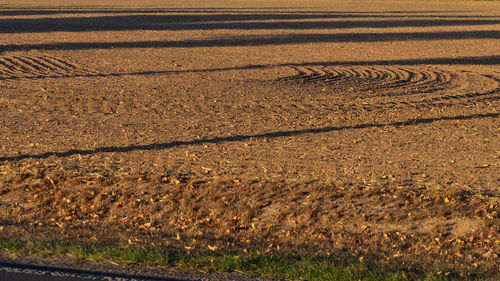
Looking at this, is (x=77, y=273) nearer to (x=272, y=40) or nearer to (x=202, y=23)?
(x=272, y=40)

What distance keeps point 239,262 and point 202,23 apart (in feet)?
117

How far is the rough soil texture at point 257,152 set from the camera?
740cm

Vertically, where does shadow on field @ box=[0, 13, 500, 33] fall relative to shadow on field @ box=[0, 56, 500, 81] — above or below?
above

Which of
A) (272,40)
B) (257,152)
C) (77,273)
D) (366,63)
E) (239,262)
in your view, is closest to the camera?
(77,273)

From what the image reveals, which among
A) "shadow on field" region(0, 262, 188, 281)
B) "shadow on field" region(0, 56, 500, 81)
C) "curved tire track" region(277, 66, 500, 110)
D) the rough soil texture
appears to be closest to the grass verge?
"shadow on field" region(0, 262, 188, 281)

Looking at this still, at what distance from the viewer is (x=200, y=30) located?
117 ft

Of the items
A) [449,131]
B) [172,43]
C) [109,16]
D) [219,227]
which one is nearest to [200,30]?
[172,43]

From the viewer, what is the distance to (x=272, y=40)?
30609mm

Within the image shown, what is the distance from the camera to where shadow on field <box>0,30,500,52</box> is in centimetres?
2664

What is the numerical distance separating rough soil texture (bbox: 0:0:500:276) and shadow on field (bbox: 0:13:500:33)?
1263 centimetres

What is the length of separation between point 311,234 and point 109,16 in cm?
4084

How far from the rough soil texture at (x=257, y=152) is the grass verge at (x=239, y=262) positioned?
0.52 metres

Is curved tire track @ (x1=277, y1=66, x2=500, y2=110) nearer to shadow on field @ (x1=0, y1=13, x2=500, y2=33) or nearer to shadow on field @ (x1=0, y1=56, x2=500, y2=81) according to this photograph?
shadow on field @ (x1=0, y1=56, x2=500, y2=81)

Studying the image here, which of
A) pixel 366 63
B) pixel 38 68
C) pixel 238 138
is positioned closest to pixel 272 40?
pixel 366 63
